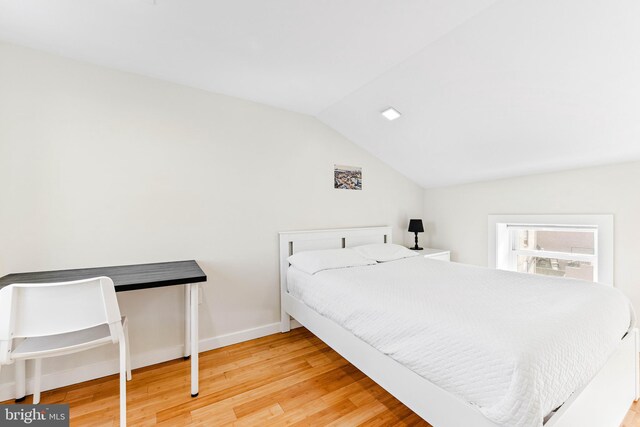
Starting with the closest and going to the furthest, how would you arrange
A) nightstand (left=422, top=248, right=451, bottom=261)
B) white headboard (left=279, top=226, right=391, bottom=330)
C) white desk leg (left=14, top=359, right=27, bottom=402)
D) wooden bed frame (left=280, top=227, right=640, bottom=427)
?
wooden bed frame (left=280, top=227, right=640, bottom=427) < white desk leg (left=14, top=359, right=27, bottom=402) < white headboard (left=279, top=226, right=391, bottom=330) < nightstand (left=422, top=248, right=451, bottom=261)

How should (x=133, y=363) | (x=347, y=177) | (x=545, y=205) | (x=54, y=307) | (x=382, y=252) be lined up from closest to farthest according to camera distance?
(x=54, y=307) < (x=133, y=363) < (x=545, y=205) < (x=382, y=252) < (x=347, y=177)

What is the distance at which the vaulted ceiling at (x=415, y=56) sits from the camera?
149 centimetres

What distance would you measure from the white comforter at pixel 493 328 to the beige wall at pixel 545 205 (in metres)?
0.94

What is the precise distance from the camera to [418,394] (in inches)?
52.7

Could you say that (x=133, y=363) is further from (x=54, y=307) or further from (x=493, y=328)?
(x=493, y=328)

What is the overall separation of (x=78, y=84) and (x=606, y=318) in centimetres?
361

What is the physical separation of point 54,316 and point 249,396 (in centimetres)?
120

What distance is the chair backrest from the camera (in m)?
1.28

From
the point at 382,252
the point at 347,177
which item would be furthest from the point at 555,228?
the point at 347,177

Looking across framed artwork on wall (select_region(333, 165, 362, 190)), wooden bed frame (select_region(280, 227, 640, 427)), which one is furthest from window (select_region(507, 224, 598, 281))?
framed artwork on wall (select_region(333, 165, 362, 190))

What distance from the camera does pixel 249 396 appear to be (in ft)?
6.08

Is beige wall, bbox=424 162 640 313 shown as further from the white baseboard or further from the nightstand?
the white baseboard

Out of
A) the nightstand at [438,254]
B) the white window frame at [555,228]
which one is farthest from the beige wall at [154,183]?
the white window frame at [555,228]

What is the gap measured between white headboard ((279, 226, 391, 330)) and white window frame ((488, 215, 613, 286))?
4.01ft
